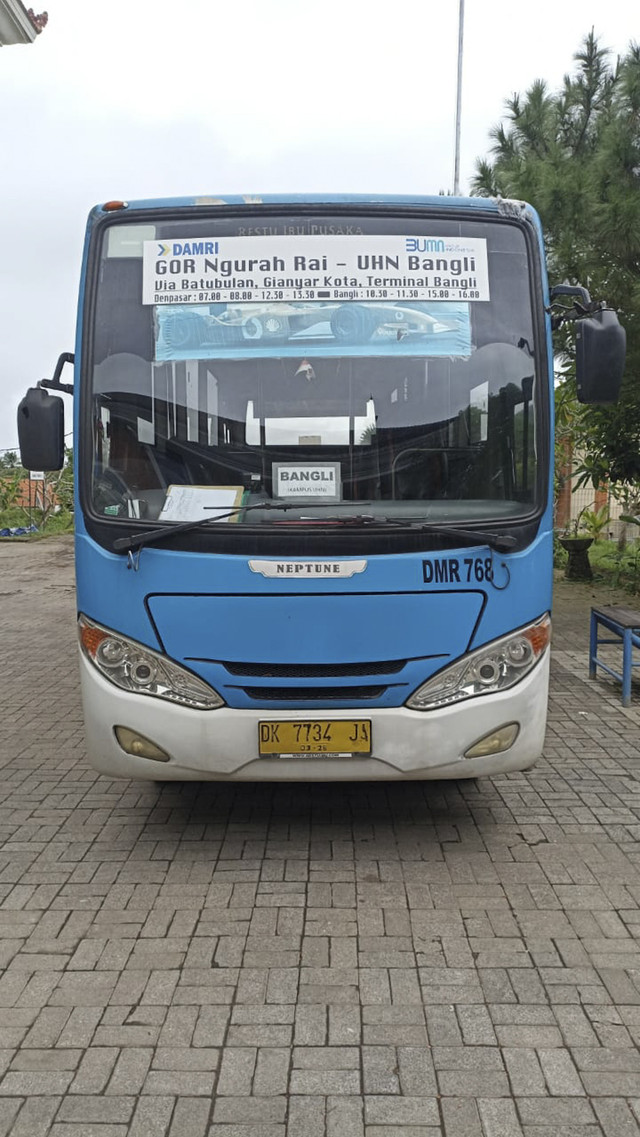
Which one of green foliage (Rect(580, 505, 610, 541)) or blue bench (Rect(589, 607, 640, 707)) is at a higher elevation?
green foliage (Rect(580, 505, 610, 541))

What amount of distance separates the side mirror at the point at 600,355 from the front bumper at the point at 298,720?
55.9 inches

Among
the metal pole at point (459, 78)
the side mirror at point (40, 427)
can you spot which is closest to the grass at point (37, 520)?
the metal pole at point (459, 78)

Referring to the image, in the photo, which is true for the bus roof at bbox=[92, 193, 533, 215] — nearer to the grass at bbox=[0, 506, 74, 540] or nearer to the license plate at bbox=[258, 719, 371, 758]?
the license plate at bbox=[258, 719, 371, 758]


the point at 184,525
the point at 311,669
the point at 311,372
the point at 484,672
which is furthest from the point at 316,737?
the point at 311,372

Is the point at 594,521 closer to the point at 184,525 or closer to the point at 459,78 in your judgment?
the point at 459,78

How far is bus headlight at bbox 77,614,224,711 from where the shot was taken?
442 cm

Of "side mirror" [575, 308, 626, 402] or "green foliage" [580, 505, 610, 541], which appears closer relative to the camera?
"side mirror" [575, 308, 626, 402]

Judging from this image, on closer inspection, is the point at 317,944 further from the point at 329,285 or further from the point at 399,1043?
the point at 329,285

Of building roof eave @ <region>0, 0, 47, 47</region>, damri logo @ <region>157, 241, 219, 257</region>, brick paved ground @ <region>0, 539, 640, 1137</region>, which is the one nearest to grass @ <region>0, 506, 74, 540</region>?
building roof eave @ <region>0, 0, 47, 47</region>

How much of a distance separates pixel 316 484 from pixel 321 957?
1938 millimetres

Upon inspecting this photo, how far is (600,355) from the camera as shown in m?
4.62

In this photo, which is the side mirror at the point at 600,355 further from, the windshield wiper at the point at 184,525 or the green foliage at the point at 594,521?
the green foliage at the point at 594,521

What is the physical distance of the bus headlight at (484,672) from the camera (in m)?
4.42

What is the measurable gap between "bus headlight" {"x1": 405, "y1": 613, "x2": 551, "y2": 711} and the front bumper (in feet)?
0.14
